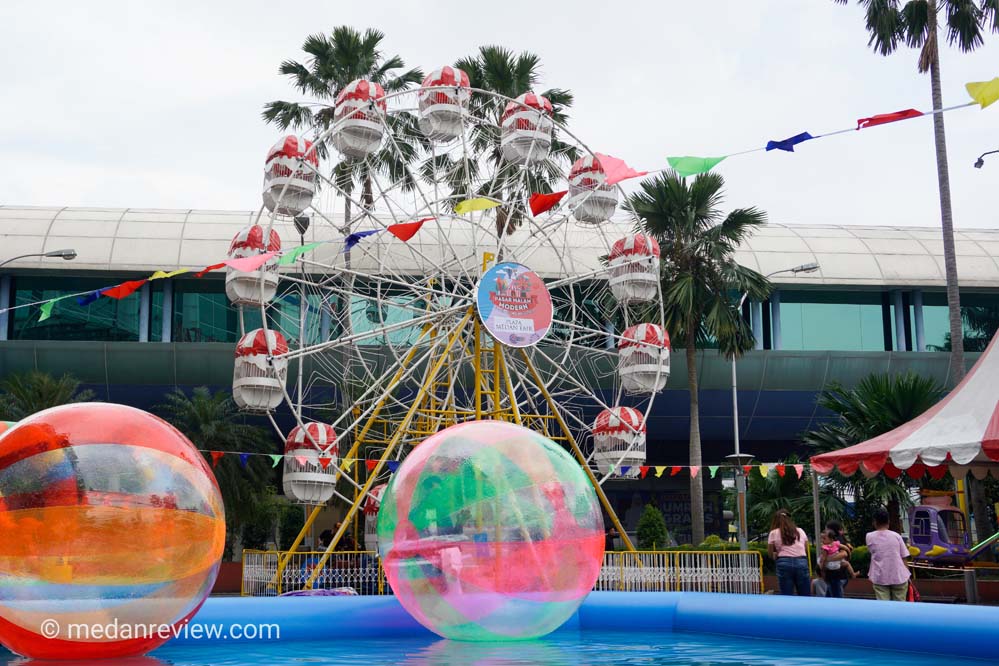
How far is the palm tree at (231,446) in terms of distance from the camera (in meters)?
31.4

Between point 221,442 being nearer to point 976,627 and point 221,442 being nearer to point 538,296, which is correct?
point 538,296

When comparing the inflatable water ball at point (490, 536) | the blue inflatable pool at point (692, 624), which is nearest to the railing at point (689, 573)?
the blue inflatable pool at point (692, 624)

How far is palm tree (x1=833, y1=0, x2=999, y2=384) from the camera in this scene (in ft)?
80.8

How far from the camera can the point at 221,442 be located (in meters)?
32.0

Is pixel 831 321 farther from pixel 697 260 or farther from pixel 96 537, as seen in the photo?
pixel 96 537

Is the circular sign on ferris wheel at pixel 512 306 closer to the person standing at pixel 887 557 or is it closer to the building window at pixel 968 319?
the person standing at pixel 887 557

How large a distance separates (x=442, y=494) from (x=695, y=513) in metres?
19.7

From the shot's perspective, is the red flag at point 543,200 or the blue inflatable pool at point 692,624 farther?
the red flag at point 543,200

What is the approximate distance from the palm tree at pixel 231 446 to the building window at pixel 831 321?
1951 cm

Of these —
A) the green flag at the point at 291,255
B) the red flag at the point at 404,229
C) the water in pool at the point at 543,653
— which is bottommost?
the water in pool at the point at 543,653

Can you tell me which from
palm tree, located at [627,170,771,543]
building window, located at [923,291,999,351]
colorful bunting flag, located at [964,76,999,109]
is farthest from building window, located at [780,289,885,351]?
colorful bunting flag, located at [964,76,999,109]

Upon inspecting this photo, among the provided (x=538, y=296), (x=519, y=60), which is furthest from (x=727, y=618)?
(x=519, y=60)

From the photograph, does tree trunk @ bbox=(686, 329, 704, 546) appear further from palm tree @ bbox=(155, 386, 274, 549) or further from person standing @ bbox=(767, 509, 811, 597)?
→ person standing @ bbox=(767, 509, 811, 597)

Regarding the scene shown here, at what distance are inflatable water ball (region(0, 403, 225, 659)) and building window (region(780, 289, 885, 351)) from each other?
113 ft
